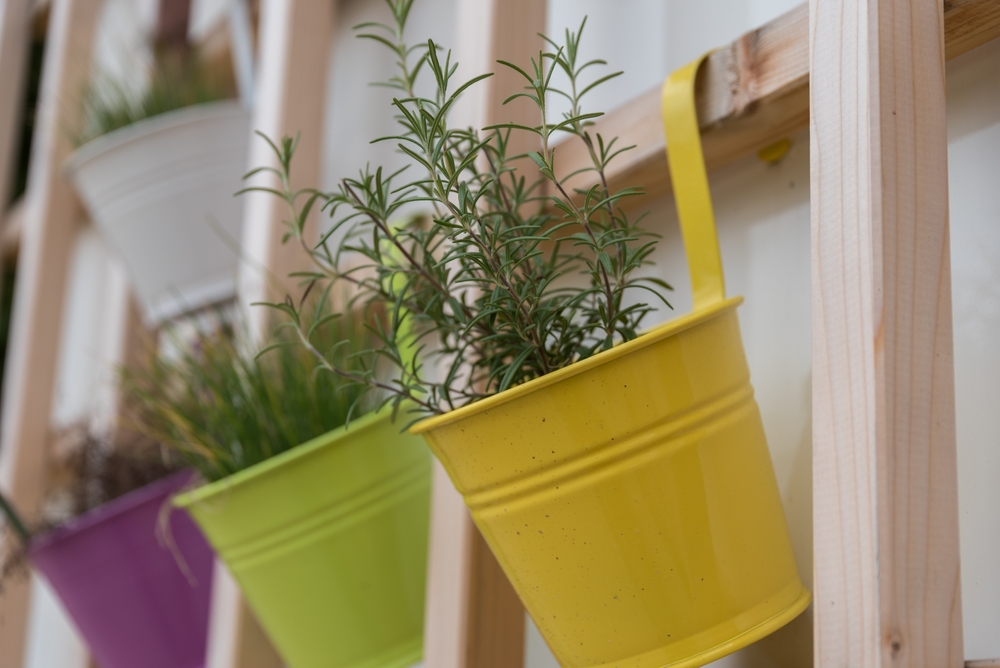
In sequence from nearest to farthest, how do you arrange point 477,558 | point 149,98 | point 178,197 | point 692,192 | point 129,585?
point 692,192, point 477,558, point 129,585, point 178,197, point 149,98

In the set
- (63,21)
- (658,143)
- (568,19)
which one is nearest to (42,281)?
(63,21)

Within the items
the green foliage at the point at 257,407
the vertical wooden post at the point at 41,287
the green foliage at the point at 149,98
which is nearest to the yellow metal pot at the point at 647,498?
the green foliage at the point at 257,407

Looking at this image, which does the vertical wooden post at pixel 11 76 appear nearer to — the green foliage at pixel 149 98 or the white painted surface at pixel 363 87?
the green foliage at pixel 149 98

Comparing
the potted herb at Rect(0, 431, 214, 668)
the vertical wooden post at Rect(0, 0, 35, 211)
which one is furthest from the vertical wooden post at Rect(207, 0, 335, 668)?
the vertical wooden post at Rect(0, 0, 35, 211)

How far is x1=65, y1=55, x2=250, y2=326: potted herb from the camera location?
104 cm

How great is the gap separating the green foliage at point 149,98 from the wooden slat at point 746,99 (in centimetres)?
75

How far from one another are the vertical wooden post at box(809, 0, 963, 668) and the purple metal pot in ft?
2.21

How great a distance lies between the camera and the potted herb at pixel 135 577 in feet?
2.81

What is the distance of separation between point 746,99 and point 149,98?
915mm

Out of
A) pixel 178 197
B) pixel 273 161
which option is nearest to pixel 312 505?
pixel 273 161

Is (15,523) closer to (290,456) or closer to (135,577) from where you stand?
(135,577)

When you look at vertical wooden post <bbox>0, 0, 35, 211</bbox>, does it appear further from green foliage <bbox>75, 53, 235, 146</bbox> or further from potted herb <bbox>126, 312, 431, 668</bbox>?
potted herb <bbox>126, 312, 431, 668</bbox>

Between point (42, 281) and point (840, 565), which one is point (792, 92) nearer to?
Result: point (840, 565)

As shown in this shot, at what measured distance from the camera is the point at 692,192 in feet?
1.61
